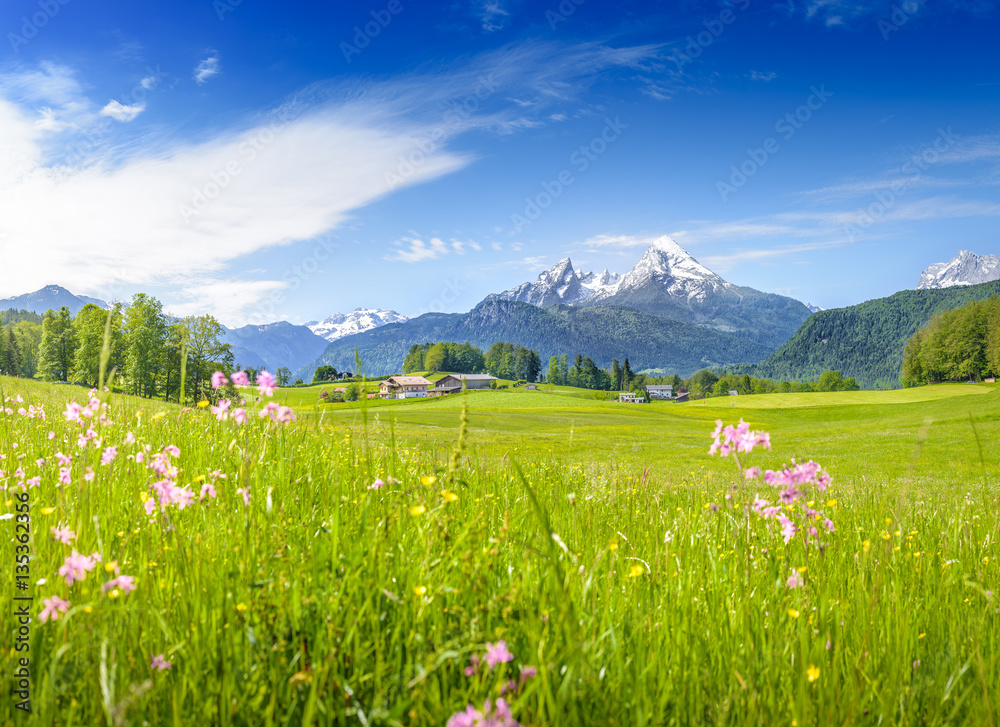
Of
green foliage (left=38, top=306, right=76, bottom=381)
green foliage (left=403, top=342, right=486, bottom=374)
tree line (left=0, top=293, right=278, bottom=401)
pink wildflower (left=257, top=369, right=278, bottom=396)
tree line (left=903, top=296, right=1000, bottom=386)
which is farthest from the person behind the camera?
green foliage (left=403, top=342, right=486, bottom=374)

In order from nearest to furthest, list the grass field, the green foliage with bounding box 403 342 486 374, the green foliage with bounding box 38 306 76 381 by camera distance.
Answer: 1. the grass field
2. the green foliage with bounding box 38 306 76 381
3. the green foliage with bounding box 403 342 486 374

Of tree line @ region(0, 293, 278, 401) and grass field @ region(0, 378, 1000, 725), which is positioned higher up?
tree line @ region(0, 293, 278, 401)

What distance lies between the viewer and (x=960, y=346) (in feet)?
294

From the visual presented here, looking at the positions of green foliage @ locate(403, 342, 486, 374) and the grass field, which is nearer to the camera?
the grass field

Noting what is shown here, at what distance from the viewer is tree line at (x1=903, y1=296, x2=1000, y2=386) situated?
84938mm

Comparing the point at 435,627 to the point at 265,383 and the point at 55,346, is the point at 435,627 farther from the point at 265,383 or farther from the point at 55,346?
the point at 55,346

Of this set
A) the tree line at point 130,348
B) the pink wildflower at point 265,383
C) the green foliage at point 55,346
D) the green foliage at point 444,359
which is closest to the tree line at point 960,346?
the tree line at point 130,348

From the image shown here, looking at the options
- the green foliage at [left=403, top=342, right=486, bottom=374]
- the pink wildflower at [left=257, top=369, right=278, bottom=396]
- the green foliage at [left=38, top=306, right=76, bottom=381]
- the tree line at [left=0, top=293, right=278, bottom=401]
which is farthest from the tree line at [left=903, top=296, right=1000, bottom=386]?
the green foliage at [left=38, top=306, right=76, bottom=381]

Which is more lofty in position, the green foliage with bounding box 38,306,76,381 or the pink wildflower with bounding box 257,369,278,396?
the green foliage with bounding box 38,306,76,381

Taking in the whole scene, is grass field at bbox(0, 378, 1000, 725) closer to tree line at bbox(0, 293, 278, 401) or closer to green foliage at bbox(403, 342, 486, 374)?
tree line at bbox(0, 293, 278, 401)

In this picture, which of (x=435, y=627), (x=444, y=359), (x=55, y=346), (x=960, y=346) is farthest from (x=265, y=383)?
(x=444, y=359)

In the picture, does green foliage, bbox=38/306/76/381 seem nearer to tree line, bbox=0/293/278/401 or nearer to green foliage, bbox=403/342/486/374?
tree line, bbox=0/293/278/401

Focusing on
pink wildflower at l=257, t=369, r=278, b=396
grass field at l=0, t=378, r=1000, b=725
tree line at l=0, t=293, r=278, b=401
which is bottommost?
grass field at l=0, t=378, r=1000, b=725

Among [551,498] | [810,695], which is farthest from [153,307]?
[810,695]
